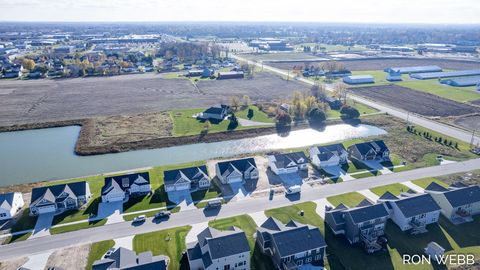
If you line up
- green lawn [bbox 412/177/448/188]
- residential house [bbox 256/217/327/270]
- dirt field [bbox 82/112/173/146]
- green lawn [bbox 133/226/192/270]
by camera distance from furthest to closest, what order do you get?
dirt field [bbox 82/112/173/146] → green lawn [bbox 412/177/448/188] → green lawn [bbox 133/226/192/270] → residential house [bbox 256/217/327/270]

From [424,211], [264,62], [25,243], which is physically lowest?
[25,243]

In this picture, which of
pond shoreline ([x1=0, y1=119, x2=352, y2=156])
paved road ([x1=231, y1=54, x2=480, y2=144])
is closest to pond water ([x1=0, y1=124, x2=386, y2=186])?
pond shoreline ([x1=0, y1=119, x2=352, y2=156])

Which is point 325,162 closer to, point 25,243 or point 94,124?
point 25,243

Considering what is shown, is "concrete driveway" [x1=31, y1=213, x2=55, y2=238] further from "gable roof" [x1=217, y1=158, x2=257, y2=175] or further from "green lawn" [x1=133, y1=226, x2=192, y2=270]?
"gable roof" [x1=217, y1=158, x2=257, y2=175]

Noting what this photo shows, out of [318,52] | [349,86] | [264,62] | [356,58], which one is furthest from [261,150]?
[318,52]

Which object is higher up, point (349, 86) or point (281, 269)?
point (349, 86)

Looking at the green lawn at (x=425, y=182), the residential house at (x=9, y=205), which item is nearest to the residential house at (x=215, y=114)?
the residential house at (x=9, y=205)

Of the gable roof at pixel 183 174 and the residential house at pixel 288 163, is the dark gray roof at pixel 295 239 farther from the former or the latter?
the residential house at pixel 288 163
